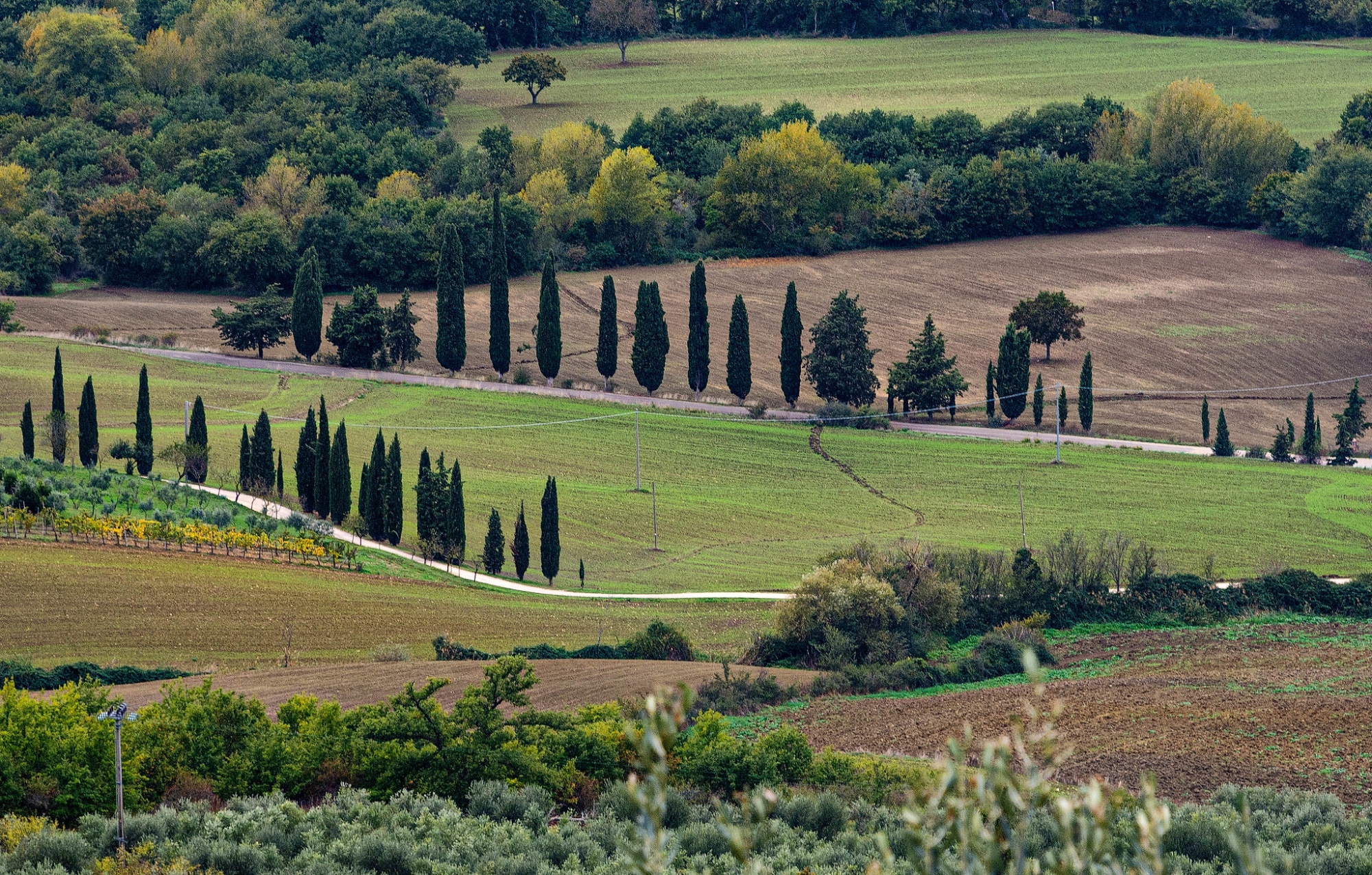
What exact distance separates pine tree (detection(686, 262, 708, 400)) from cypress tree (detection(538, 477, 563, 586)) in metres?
28.5

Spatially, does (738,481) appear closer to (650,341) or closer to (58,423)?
(650,341)

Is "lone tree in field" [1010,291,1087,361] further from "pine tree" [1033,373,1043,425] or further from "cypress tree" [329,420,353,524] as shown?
"cypress tree" [329,420,353,524]

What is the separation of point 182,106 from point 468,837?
132 metres

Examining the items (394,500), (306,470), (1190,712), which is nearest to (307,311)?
(306,470)

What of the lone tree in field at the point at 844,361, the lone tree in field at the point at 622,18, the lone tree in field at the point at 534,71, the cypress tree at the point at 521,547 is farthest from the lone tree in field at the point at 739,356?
the lone tree in field at the point at 622,18

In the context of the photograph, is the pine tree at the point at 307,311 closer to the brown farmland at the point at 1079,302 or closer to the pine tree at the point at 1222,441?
the brown farmland at the point at 1079,302

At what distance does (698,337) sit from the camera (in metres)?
90.6

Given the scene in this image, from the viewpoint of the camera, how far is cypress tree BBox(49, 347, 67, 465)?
70250mm

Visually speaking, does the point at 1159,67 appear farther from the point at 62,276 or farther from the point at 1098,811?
the point at 1098,811

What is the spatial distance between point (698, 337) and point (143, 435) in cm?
3177

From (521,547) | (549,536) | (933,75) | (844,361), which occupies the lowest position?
(521,547)

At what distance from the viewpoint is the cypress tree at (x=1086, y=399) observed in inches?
3406

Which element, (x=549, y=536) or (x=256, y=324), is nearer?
(x=549, y=536)

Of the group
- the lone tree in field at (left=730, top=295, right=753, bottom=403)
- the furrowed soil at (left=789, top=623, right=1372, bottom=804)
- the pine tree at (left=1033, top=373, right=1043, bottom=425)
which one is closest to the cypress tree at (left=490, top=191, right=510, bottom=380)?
the lone tree in field at (left=730, top=295, right=753, bottom=403)
